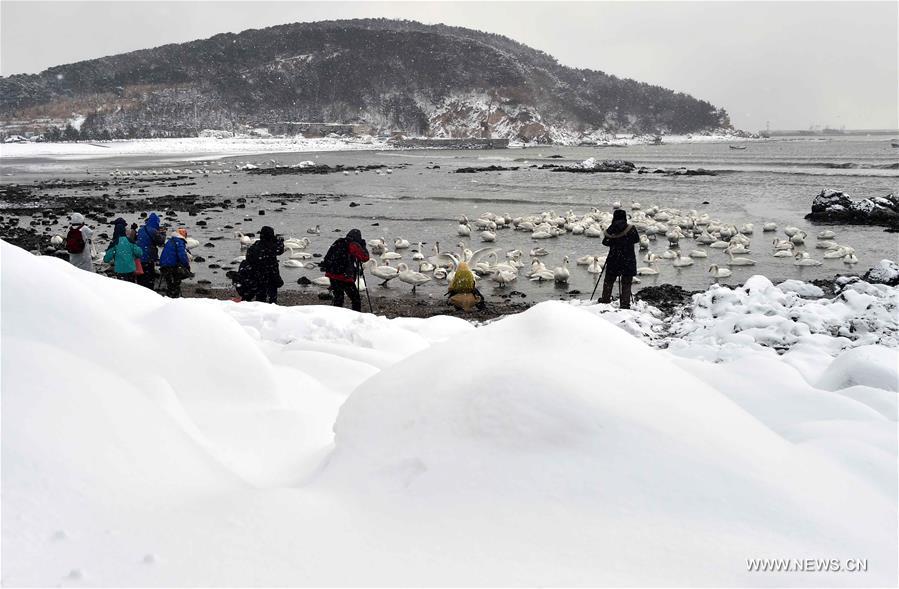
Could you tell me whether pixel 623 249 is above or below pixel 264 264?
above

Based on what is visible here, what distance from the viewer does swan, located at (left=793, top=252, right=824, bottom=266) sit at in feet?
53.1

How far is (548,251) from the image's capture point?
61.0 ft

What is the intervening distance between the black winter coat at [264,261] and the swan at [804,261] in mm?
13381

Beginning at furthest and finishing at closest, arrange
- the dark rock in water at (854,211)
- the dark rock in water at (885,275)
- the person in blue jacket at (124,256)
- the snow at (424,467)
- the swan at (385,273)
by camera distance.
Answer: the dark rock in water at (854,211)
the swan at (385,273)
the dark rock in water at (885,275)
the person in blue jacket at (124,256)
the snow at (424,467)

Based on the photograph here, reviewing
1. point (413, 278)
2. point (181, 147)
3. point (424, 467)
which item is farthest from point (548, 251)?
point (181, 147)

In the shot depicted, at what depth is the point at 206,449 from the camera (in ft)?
11.3

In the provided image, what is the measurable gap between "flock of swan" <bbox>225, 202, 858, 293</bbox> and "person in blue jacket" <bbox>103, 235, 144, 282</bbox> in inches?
161

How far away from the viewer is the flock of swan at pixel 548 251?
14.8 m

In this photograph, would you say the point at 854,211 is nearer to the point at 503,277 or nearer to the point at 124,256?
the point at 503,277

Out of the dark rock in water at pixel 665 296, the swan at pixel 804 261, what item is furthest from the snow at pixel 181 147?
the swan at pixel 804 261

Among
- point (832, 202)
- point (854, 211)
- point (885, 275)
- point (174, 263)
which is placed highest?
point (832, 202)

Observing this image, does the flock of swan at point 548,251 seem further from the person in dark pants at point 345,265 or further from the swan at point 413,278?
the person in dark pants at point 345,265

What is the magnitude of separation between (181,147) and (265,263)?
9882cm

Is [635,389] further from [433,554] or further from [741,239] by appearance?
[741,239]
